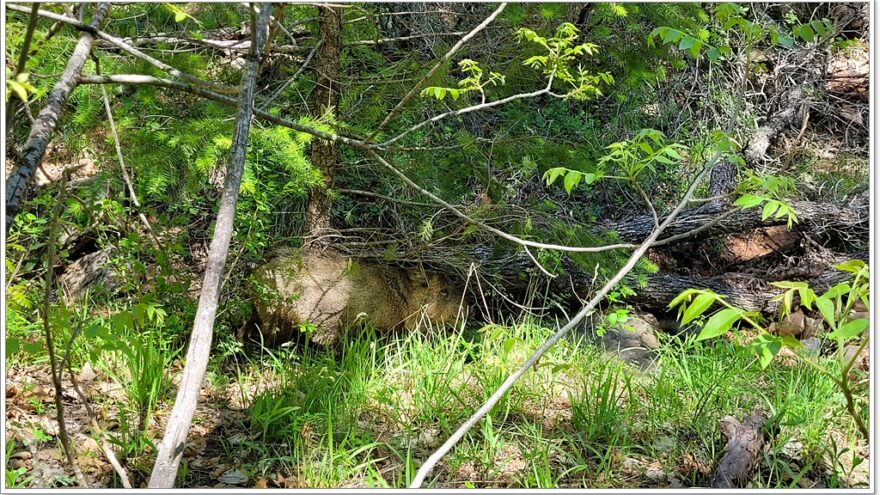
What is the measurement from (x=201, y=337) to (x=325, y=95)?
2.18m

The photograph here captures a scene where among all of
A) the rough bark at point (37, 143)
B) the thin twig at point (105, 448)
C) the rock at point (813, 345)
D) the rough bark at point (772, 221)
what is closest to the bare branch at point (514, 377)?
the thin twig at point (105, 448)

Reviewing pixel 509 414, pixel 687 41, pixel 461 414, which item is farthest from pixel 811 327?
pixel 687 41

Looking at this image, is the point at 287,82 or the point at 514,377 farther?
the point at 287,82

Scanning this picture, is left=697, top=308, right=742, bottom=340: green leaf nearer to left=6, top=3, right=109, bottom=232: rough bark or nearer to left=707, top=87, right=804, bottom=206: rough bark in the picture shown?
left=6, top=3, right=109, bottom=232: rough bark

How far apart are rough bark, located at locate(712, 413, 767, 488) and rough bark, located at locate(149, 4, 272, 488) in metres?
2.03

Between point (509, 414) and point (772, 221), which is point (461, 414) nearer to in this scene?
point (509, 414)

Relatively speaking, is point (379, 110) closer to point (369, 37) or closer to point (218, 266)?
point (369, 37)

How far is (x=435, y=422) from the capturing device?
9.87ft

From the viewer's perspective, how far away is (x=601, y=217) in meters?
5.43

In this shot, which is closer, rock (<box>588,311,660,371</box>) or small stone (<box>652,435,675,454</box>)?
small stone (<box>652,435,675,454</box>)

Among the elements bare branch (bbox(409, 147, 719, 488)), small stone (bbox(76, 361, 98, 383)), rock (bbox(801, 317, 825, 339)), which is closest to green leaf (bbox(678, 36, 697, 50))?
bare branch (bbox(409, 147, 719, 488))

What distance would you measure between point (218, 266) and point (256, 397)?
1654 mm

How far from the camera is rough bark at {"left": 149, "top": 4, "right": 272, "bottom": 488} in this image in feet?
4.98

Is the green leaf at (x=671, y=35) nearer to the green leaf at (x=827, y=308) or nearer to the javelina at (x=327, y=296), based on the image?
the green leaf at (x=827, y=308)
